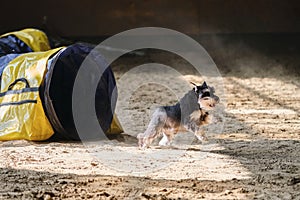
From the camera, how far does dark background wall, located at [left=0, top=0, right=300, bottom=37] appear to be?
1052 centimetres

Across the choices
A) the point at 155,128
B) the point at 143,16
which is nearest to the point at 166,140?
the point at 155,128

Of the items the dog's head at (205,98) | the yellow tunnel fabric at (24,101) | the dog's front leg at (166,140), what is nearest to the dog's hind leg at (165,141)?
the dog's front leg at (166,140)

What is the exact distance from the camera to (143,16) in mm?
10555

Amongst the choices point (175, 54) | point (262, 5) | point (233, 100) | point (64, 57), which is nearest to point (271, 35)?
point (262, 5)

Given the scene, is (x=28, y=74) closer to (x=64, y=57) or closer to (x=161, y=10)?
(x=64, y=57)

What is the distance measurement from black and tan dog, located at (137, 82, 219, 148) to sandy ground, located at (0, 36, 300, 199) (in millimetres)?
141

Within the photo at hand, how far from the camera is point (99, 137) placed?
532 cm

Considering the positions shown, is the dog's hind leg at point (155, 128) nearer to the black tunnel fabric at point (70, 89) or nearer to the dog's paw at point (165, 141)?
the dog's paw at point (165, 141)

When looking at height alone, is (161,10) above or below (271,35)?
below

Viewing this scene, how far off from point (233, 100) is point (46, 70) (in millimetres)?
2712

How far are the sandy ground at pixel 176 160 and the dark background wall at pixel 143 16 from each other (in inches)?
124

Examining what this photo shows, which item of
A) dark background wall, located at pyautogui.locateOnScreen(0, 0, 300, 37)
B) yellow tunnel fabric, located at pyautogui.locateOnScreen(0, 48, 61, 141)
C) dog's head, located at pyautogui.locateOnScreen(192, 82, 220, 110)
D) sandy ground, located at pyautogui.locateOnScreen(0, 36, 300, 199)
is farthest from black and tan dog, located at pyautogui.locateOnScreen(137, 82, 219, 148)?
dark background wall, located at pyautogui.locateOnScreen(0, 0, 300, 37)

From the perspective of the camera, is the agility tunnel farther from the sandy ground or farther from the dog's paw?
the dog's paw

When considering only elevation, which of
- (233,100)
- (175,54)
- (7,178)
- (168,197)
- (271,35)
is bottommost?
(7,178)
